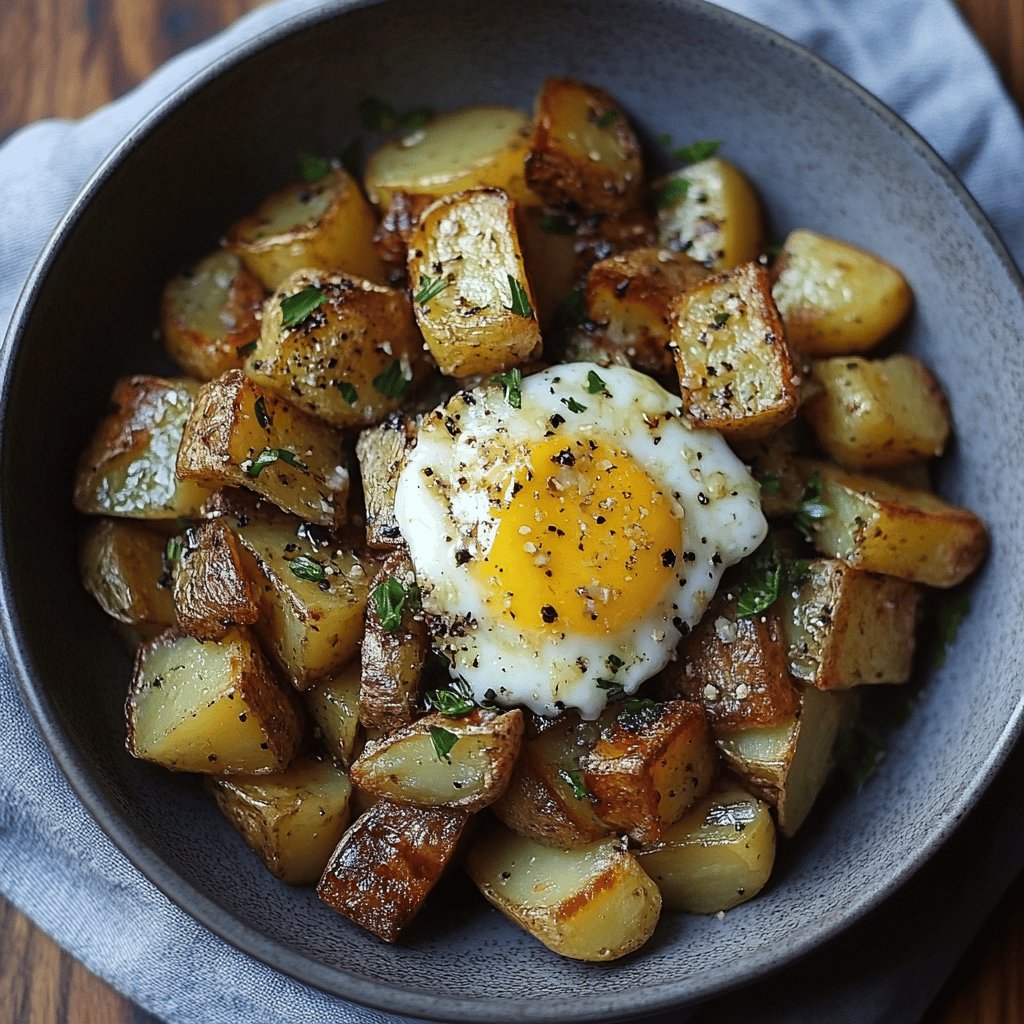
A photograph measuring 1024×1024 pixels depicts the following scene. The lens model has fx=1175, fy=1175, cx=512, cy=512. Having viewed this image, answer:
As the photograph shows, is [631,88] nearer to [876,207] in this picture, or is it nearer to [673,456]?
[876,207]

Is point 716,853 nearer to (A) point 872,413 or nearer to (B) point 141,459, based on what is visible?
(A) point 872,413

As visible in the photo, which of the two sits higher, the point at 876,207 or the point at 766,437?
the point at 876,207

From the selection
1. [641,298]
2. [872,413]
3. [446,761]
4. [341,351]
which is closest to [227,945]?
[446,761]

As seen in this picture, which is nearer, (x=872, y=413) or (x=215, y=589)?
(x=215, y=589)

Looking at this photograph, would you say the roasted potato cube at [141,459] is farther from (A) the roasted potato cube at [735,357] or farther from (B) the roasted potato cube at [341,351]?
(A) the roasted potato cube at [735,357]

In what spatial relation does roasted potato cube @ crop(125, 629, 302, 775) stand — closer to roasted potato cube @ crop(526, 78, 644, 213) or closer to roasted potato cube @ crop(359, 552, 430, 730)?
roasted potato cube @ crop(359, 552, 430, 730)

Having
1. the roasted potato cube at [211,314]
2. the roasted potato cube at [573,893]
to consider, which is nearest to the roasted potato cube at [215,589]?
the roasted potato cube at [211,314]

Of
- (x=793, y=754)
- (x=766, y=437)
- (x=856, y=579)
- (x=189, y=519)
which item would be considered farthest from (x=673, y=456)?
(x=189, y=519)
